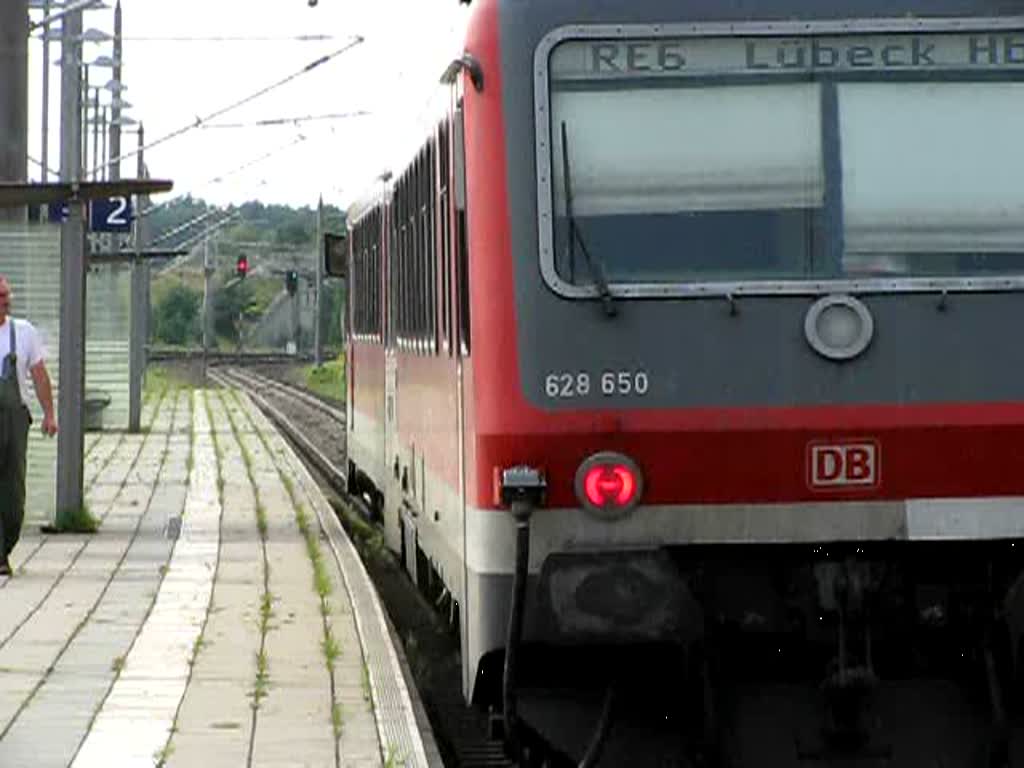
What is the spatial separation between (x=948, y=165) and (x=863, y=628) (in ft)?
4.80

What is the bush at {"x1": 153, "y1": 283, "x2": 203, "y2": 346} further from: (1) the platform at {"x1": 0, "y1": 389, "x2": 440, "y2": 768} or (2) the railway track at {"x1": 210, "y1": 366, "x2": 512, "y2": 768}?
(1) the platform at {"x1": 0, "y1": 389, "x2": 440, "y2": 768}

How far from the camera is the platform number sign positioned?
31844mm

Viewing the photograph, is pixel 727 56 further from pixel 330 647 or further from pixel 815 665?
pixel 330 647

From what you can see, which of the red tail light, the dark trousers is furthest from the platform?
the red tail light

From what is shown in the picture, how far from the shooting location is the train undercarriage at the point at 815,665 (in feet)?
27.3

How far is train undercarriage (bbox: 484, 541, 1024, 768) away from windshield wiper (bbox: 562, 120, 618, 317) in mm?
791

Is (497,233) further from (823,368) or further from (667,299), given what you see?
(823,368)

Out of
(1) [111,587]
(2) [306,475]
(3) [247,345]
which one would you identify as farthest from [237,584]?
(3) [247,345]

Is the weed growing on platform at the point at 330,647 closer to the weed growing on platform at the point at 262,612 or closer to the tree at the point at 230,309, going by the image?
the weed growing on platform at the point at 262,612

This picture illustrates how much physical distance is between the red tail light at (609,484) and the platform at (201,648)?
1902 mm

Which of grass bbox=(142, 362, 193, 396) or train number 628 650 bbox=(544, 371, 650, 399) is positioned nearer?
train number 628 650 bbox=(544, 371, 650, 399)

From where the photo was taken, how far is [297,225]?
151 m

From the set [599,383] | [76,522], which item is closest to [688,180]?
[599,383]

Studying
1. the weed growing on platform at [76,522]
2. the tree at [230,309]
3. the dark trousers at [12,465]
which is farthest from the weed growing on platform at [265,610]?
the tree at [230,309]
